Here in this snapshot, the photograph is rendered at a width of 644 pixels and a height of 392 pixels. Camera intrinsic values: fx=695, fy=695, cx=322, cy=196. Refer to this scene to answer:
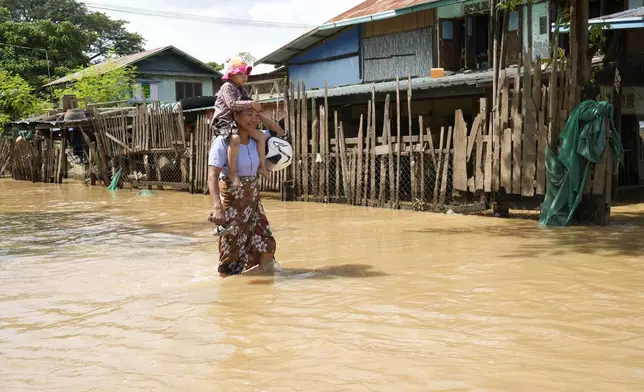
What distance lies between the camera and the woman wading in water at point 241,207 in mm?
5797

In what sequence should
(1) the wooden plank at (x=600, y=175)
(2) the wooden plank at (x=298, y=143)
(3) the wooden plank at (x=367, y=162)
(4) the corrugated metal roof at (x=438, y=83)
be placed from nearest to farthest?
1. (1) the wooden plank at (x=600, y=175)
2. (4) the corrugated metal roof at (x=438, y=83)
3. (3) the wooden plank at (x=367, y=162)
4. (2) the wooden plank at (x=298, y=143)

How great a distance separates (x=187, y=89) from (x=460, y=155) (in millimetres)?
26828

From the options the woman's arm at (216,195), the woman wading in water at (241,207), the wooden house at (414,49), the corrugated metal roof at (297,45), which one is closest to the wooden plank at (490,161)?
the wooden house at (414,49)

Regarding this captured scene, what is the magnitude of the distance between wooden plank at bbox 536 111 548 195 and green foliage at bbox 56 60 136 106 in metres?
22.4

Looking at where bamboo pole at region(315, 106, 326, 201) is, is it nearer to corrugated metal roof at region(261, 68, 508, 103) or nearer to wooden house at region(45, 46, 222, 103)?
corrugated metal roof at region(261, 68, 508, 103)

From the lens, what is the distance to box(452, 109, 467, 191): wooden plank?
35.2ft

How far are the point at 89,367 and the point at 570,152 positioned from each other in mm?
7151

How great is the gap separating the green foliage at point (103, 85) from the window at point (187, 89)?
501 cm

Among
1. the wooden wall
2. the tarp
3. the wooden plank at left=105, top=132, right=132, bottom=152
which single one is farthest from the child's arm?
the wooden plank at left=105, top=132, right=132, bottom=152

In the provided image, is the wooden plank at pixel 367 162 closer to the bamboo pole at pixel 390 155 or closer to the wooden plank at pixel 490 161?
the bamboo pole at pixel 390 155

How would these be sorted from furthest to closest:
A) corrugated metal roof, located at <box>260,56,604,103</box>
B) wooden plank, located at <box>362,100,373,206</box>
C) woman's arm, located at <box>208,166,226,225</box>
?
wooden plank, located at <box>362,100,373,206</box>
corrugated metal roof, located at <box>260,56,604,103</box>
woman's arm, located at <box>208,166,226,225</box>

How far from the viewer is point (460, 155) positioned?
1084 cm

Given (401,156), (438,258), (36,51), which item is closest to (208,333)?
(438,258)

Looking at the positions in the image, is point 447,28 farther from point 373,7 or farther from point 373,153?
point 373,153
